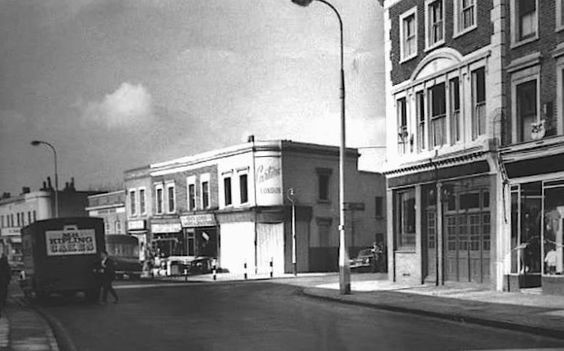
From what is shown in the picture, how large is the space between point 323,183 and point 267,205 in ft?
13.7

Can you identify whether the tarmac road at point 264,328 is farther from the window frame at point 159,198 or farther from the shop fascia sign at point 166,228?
the window frame at point 159,198

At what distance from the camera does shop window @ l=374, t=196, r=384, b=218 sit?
4616 cm

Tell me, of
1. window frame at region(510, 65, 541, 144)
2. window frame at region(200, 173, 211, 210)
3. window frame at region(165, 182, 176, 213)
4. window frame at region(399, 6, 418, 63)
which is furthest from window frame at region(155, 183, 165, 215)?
window frame at region(510, 65, 541, 144)

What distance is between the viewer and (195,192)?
154ft

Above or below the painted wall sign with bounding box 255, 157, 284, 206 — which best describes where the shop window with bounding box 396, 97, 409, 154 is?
above

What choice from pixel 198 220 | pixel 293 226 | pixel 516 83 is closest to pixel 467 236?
pixel 516 83

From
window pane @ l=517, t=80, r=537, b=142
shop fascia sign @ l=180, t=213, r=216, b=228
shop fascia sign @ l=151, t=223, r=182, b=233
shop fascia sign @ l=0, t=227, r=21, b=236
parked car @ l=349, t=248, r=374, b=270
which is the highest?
window pane @ l=517, t=80, r=537, b=142

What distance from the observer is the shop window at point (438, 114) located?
81.3 ft

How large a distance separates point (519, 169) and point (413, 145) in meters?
6.31

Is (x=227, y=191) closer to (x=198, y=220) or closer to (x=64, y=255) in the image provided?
(x=198, y=220)

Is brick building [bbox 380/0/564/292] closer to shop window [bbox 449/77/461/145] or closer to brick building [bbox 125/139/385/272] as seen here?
shop window [bbox 449/77/461/145]

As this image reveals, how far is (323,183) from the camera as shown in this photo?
42.6 meters

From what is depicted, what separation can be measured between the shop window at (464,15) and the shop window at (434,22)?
100cm

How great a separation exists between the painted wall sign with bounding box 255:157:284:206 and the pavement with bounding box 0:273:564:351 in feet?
47.8
